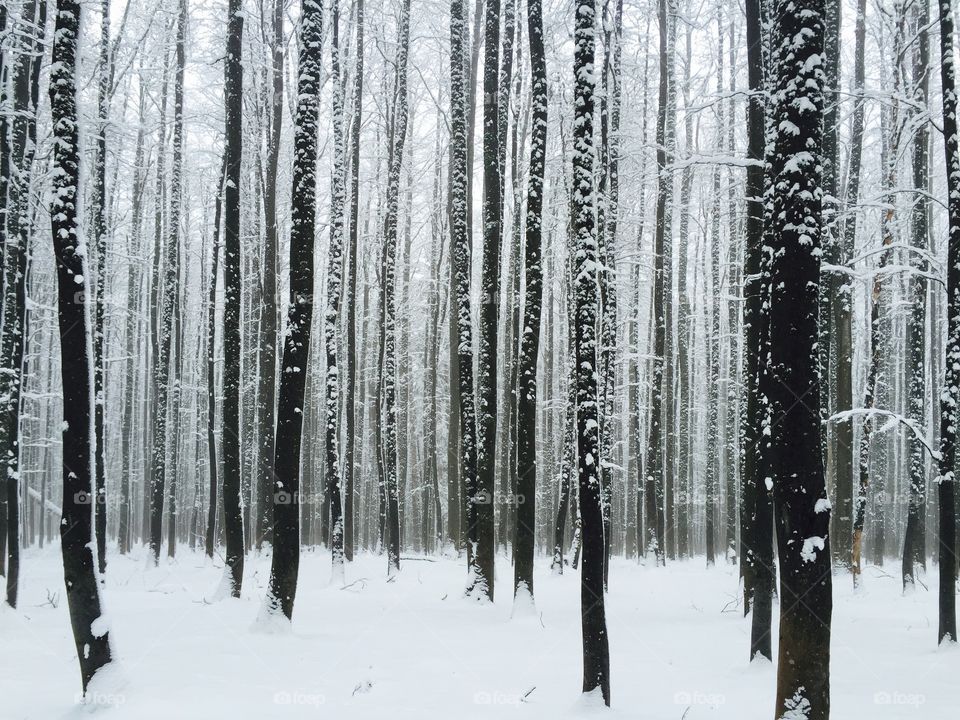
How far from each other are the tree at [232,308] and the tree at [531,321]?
197 inches

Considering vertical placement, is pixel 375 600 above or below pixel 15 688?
below

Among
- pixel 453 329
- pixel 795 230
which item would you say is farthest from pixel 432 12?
pixel 795 230

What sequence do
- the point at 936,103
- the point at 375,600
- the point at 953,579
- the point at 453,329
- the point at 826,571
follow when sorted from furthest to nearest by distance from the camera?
the point at 453,329 < the point at 936,103 < the point at 375,600 < the point at 953,579 < the point at 826,571

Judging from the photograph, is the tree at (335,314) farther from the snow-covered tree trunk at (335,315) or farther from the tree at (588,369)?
the tree at (588,369)

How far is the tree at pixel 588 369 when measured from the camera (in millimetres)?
6711

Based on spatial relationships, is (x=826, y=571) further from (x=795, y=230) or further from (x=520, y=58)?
(x=520, y=58)

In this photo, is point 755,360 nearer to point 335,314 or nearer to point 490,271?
point 490,271

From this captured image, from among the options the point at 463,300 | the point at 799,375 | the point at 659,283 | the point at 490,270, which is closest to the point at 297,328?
the point at 463,300

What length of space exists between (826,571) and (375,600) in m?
10.2

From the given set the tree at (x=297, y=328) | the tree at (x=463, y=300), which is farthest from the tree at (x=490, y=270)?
the tree at (x=297, y=328)

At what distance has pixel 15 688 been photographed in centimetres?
690

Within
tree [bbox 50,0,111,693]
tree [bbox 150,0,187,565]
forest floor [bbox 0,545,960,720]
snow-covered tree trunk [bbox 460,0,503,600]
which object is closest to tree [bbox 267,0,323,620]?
forest floor [bbox 0,545,960,720]

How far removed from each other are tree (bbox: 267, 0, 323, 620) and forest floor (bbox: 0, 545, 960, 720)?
1054 millimetres

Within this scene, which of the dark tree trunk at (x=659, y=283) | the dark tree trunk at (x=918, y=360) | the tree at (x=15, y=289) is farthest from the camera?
the dark tree trunk at (x=659, y=283)
